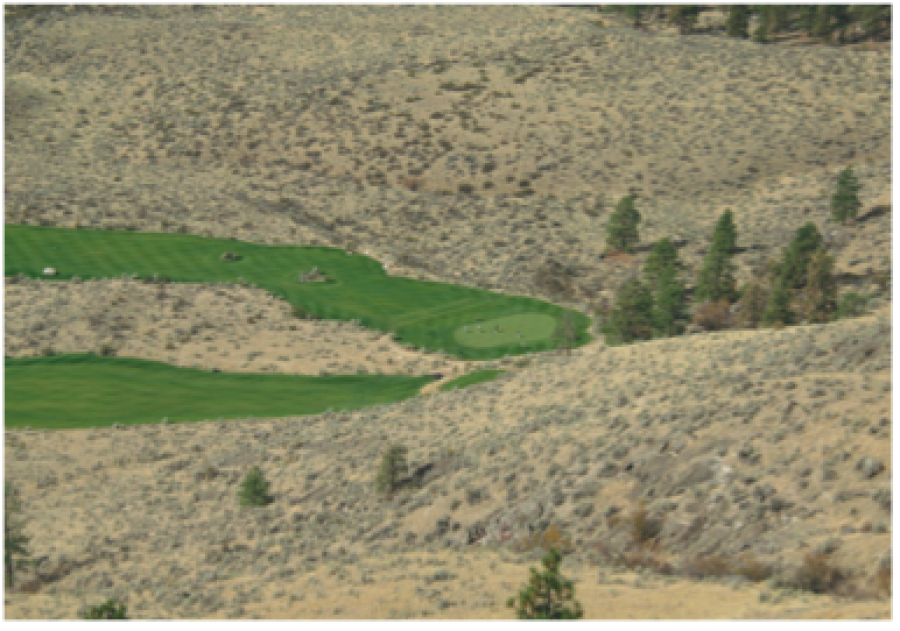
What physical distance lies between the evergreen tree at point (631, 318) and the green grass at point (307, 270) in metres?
2.13

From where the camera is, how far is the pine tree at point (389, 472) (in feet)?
124

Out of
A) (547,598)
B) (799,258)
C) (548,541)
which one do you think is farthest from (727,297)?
(547,598)

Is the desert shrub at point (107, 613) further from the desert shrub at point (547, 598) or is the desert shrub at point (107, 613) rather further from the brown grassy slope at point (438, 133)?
the brown grassy slope at point (438, 133)

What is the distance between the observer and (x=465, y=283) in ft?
236

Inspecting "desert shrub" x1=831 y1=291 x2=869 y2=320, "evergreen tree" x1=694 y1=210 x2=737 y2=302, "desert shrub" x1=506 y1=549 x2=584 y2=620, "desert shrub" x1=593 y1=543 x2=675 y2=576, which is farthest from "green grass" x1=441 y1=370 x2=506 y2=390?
"desert shrub" x1=506 y1=549 x2=584 y2=620

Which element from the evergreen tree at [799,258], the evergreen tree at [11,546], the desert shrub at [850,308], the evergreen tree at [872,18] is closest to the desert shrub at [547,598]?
the evergreen tree at [11,546]

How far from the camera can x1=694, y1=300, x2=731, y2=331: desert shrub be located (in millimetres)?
61656

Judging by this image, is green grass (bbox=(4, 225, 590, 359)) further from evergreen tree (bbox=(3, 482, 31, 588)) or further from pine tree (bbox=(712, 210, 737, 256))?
evergreen tree (bbox=(3, 482, 31, 588))

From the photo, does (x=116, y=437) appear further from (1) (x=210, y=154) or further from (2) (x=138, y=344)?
(1) (x=210, y=154)

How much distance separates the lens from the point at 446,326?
63.7 m

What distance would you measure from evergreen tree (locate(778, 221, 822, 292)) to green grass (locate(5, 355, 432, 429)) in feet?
67.3

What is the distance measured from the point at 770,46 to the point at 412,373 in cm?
7317

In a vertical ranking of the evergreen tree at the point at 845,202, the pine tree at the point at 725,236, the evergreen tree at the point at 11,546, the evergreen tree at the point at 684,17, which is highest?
the evergreen tree at the point at 684,17

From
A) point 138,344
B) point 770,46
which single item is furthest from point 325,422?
point 770,46
